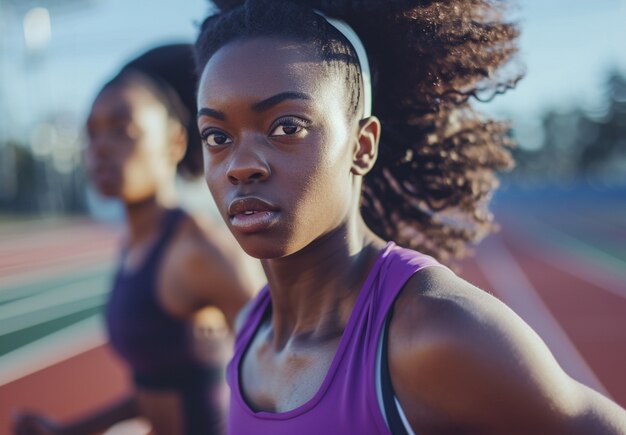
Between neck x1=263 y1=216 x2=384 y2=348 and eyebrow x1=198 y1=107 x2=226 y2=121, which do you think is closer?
eyebrow x1=198 y1=107 x2=226 y2=121

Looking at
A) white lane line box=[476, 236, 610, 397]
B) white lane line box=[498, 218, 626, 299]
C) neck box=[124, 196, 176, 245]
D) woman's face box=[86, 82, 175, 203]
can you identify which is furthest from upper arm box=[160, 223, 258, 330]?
white lane line box=[498, 218, 626, 299]

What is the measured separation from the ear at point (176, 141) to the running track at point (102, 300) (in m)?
4.10

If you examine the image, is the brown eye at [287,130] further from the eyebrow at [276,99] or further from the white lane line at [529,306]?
the white lane line at [529,306]

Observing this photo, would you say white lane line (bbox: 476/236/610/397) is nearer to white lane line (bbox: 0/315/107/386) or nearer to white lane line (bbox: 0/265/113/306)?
white lane line (bbox: 0/315/107/386)

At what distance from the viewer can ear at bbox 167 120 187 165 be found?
128 inches

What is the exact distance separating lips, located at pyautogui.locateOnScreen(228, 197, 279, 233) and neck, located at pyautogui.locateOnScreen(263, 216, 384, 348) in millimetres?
207

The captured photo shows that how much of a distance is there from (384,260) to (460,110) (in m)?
0.73

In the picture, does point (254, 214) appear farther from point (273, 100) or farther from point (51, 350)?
point (51, 350)

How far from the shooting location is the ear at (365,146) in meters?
1.61

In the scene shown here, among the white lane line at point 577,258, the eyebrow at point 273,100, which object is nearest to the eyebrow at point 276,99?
the eyebrow at point 273,100

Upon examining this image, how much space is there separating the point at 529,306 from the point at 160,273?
9155 millimetres

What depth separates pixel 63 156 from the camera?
43.4 meters

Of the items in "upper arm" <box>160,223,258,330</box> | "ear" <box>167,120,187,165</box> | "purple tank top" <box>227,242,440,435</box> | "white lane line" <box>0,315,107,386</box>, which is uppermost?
"purple tank top" <box>227,242,440,435</box>

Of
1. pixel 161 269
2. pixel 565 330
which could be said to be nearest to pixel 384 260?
pixel 161 269
